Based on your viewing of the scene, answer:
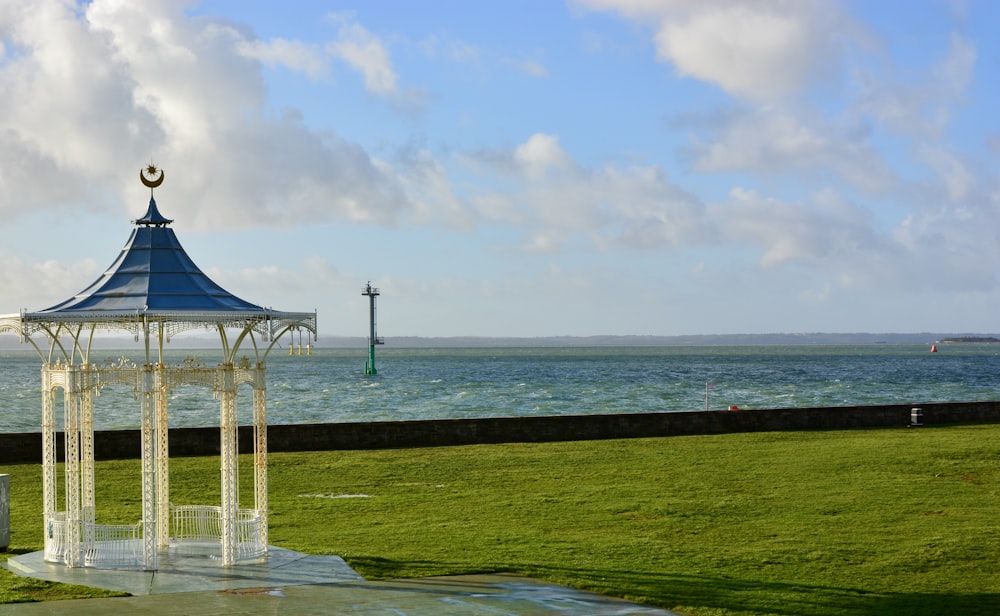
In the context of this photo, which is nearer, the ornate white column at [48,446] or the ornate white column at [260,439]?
the ornate white column at [48,446]

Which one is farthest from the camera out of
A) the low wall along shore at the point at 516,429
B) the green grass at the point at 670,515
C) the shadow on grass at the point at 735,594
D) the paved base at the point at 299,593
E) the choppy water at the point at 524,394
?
the choppy water at the point at 524,394

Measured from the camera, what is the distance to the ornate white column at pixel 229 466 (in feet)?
48.3

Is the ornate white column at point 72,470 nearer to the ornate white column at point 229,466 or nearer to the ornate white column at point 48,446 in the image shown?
the ornate white column at point 48,446

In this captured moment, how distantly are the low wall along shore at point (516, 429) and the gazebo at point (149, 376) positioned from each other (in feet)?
43.3

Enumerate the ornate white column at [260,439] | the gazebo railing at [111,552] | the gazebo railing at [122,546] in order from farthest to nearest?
the ornate white column at [260,439] < the gazebo railing at [122,546] < the gazebo railing at [111,552]

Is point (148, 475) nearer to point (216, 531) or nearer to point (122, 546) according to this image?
point (122, 546)

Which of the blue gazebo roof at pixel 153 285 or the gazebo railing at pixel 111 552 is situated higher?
the blue gazebo roof at pixel 153 285

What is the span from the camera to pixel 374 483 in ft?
79.3

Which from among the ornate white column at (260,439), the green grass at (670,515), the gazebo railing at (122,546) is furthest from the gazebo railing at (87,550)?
the ornate white column at (260,439)

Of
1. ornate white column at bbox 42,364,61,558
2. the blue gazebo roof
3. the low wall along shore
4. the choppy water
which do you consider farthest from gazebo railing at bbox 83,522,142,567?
the choppy water

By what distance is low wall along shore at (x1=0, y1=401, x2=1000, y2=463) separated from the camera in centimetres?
2884

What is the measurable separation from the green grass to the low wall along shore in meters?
1.27

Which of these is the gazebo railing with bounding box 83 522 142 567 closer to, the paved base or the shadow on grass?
the paved base

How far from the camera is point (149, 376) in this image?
15.0 metres
